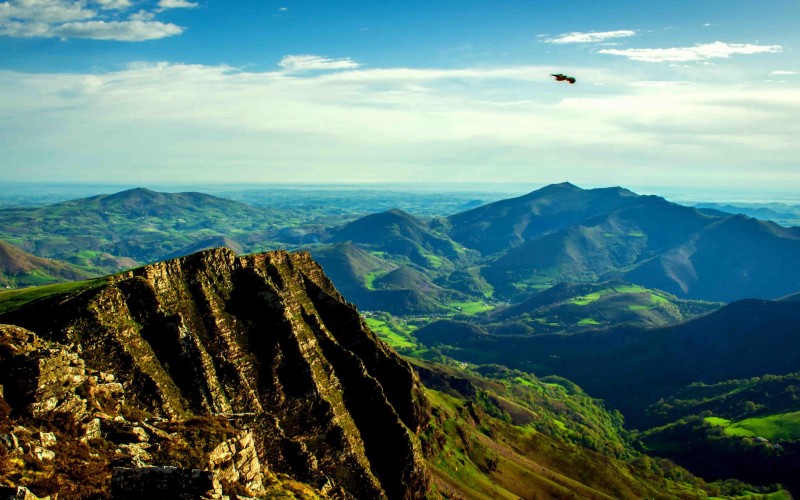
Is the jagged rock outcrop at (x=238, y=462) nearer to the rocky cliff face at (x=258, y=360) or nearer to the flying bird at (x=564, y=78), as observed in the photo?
the rocky cliff face at (x=258, y=360)

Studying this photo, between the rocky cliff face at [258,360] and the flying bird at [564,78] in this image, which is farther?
the rocky cliff face at [258,360]

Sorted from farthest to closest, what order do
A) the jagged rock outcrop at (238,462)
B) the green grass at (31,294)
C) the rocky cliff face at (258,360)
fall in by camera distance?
the green grass at (31,294) < the rocky cliff face at (258,360) < the jagged rock outcrop at (238,462)

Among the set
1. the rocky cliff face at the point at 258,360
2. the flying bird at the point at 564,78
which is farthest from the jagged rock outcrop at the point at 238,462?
the flying bird at the point at 564,78

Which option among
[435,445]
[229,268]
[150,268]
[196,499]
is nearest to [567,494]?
[435,445]

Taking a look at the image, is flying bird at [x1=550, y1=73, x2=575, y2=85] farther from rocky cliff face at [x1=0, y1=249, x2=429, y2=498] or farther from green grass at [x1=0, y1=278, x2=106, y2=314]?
green grass at [x1=0, y1=278, x2=106, y2=314]

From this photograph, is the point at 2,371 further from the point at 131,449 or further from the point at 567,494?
the point at 567,494

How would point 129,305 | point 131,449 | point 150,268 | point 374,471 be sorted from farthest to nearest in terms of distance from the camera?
point 374,471, point 150,268, point 129,305, point 131,449

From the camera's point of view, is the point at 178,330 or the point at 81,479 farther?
the point at 178,330

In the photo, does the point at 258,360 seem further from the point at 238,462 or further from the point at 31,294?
the point at 31,294

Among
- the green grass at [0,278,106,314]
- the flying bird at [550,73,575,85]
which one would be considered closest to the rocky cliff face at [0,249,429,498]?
the green grass at [0,278,106,314]
